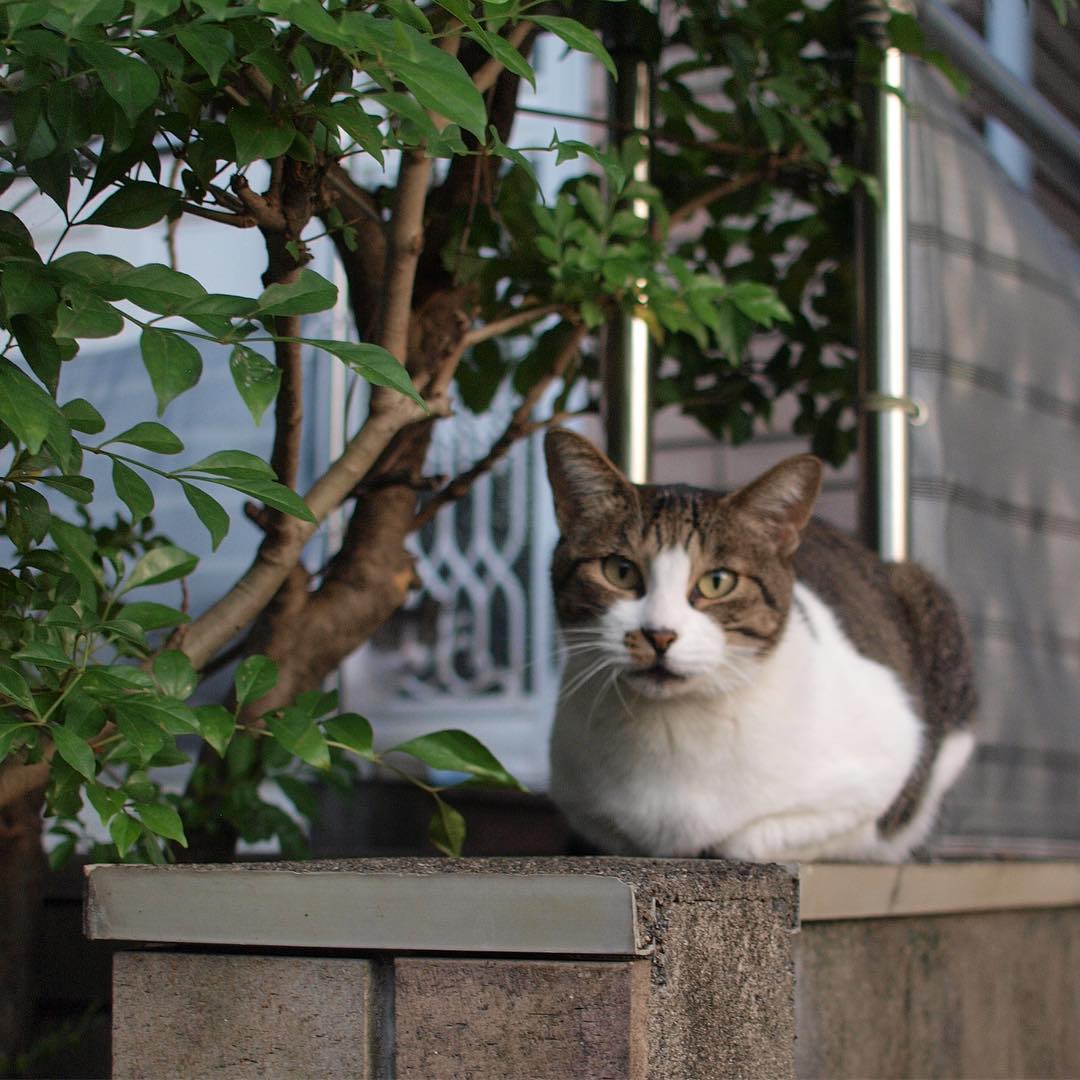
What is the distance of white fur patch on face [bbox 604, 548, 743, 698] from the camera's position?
174 cm

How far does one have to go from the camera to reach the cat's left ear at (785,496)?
1.86 m

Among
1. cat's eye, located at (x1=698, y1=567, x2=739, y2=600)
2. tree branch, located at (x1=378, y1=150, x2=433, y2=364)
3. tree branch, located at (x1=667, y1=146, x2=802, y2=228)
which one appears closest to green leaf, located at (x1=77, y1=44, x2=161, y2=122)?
tree branch, located at (x1=378, y1=150, x2=433, y2=364)

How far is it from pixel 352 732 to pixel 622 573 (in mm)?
653

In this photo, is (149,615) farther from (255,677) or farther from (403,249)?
(403,249)

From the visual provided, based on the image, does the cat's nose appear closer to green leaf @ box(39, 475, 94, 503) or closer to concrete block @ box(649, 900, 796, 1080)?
concrete block @ box(649, 900, 796, 1080)

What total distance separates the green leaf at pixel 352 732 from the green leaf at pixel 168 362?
433mm

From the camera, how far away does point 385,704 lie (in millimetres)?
4094

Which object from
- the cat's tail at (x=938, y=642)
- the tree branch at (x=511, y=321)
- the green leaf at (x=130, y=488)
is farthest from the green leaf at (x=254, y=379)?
the cat's tail at (x=938, y=642)

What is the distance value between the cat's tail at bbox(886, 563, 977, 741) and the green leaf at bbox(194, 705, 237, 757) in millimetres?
1482

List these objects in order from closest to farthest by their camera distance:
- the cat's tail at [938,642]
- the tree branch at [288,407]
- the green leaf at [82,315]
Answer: the green leaf at [82,315]
the tree branch at [288,407]
the cat's tail at [938,642]

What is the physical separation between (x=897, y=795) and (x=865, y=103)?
128 centimetres

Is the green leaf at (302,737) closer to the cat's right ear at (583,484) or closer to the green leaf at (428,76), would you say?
the green leaf at (428,76)

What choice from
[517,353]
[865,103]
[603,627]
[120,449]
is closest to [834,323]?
[865,103]

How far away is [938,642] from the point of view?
7.95ft
